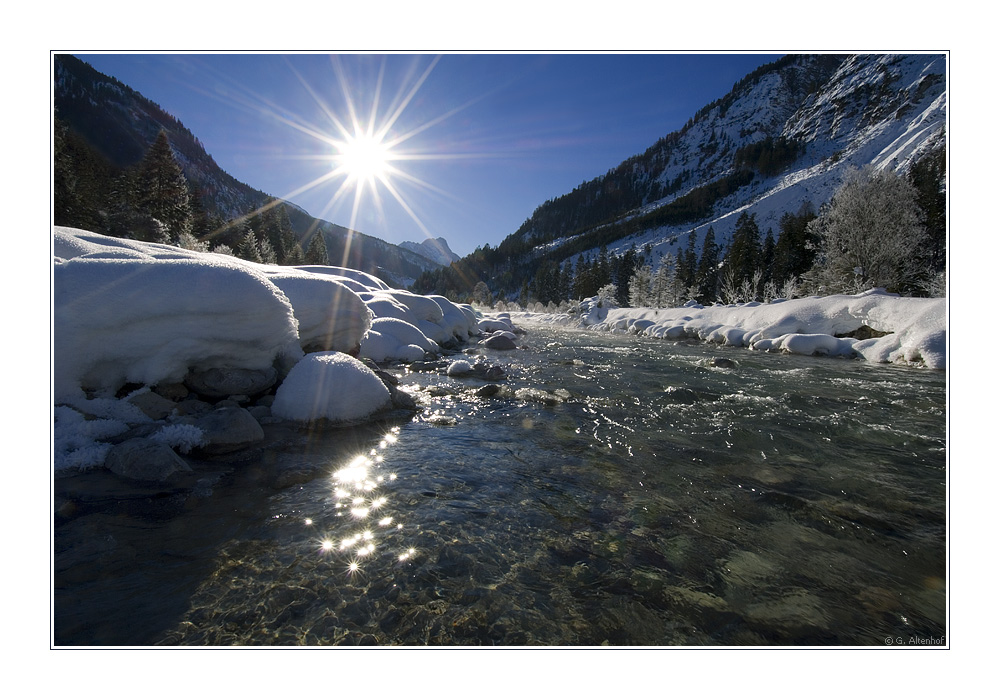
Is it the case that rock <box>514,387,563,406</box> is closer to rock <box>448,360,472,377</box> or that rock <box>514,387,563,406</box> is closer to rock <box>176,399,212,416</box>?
rock <box>448,360,472,377</box>

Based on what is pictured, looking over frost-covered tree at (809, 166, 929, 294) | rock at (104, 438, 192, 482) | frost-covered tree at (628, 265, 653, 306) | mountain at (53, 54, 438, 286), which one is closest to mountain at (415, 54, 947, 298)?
frost-covered tree at (628, 265, 653, 306)

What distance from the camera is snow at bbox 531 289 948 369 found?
471 inches

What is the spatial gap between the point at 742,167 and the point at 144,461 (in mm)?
170230

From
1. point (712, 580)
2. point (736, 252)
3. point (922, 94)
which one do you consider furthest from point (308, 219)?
point (922, 94)

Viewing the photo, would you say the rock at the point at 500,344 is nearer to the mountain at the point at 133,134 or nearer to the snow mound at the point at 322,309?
the snow mound at the point at 322,309

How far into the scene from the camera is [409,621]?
2.40 metres

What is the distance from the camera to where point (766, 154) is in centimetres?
12781

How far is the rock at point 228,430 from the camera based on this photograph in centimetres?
473

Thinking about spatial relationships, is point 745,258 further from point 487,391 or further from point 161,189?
point 161,189

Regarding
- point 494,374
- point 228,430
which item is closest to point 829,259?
point 494,374

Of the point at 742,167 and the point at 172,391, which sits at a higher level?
the point at 742,167

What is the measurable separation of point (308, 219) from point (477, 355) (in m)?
208

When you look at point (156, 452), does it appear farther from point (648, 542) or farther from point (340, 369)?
point (648, 542)

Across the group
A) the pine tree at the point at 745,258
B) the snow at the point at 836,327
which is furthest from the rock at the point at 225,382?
the pine tree at the point at 745,258
